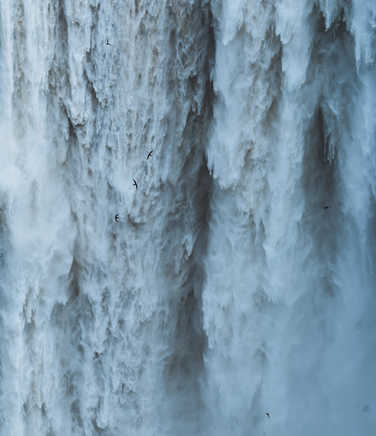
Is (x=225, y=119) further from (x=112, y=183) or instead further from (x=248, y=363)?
(x=248, y=363)

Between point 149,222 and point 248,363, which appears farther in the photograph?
point 248,363

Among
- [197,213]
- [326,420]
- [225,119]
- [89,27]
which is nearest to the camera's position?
[89,27]

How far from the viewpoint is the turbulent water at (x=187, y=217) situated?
2594 mm

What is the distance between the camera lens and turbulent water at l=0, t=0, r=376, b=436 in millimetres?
2594

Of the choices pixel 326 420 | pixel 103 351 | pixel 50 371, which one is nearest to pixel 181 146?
pixel 103 351

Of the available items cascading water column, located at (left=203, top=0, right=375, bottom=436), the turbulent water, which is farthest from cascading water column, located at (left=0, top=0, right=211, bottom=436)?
cascading water column, located at (left=203, top=0, right=375, bottom=436)

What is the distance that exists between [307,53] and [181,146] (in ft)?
2.21

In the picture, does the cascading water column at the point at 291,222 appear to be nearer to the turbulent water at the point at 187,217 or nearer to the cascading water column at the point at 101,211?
the turbulent water at the point at 187,217

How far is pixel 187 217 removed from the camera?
2914mm

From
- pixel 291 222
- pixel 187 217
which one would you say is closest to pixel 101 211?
pixel 187 217

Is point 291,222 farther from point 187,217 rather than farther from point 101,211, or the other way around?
point 101,211

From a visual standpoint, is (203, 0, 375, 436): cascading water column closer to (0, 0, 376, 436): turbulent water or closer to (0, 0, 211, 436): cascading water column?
(0, 0, 376, 436): turbulent water

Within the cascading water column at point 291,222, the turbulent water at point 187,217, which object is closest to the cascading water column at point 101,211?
the turbulent water at point 187,217

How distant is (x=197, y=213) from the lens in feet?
9.62
